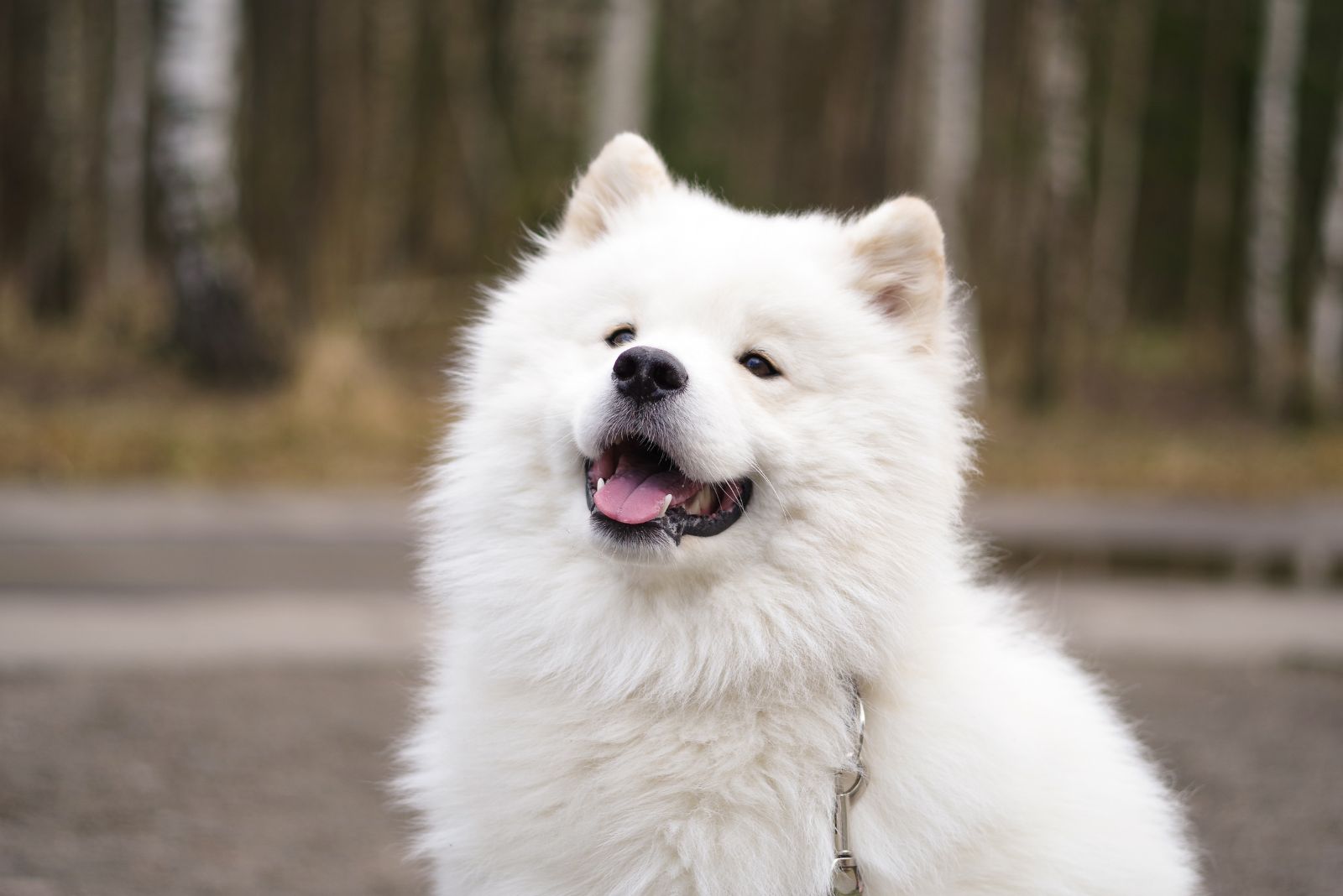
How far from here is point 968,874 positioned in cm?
246

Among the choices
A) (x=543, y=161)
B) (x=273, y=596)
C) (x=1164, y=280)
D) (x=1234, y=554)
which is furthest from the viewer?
(x=1164, y=280)

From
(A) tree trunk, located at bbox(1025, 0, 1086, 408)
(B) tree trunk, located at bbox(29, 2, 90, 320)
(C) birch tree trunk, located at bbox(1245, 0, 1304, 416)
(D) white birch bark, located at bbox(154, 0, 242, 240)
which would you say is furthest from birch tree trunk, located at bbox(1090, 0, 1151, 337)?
(B) tree trunk, located at bbox(29, 2, 90, 320)

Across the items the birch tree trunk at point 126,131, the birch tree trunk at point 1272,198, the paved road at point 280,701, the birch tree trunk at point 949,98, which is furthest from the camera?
the birch tree trunk at point 126,131

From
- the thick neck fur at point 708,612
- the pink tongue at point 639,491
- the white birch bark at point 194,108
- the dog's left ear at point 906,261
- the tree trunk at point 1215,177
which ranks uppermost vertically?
the tree trunk at point 1215,177

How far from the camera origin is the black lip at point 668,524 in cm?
263

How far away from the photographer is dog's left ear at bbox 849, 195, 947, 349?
2889 mm

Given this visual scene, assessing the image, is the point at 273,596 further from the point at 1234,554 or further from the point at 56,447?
the point at 1234,554

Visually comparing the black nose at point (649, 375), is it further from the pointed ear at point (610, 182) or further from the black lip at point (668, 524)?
the pointed ear at point (610, 182)

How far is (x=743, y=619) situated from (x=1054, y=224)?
12848 millimetres

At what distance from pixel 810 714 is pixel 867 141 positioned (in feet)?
44.2

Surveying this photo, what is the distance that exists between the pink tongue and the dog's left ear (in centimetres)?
71

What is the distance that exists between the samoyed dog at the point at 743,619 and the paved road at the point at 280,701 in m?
1.37

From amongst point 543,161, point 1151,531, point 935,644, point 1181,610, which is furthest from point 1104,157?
point 935,644

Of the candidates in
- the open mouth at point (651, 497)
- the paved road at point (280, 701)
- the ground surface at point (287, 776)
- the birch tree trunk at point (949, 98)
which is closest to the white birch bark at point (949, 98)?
the birch tree trunk at point (949, 98)
